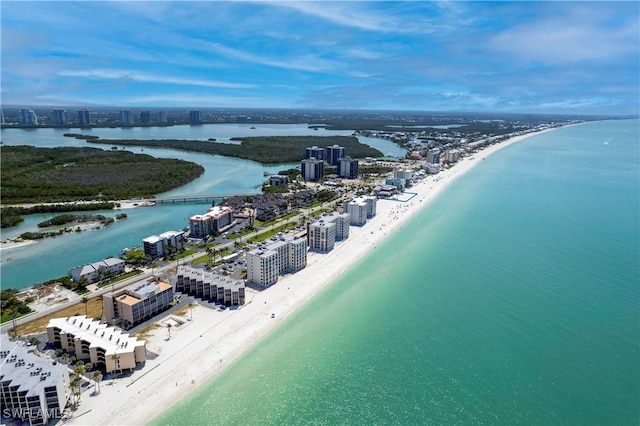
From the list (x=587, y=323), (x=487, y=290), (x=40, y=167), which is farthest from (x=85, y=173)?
(x=587, y=323)

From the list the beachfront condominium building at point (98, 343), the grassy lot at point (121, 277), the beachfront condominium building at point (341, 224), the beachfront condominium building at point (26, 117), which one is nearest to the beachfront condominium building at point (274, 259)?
the beachfront condominium building at point (341, 224)

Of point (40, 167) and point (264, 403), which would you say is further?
point (40, 167)

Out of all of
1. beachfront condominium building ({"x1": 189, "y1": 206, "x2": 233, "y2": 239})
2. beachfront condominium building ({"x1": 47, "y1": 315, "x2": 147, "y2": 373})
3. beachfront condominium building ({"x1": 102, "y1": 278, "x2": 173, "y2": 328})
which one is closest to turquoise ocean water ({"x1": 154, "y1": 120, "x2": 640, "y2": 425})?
beachfront condominium building ({"x1": 47, "y1": 315, "x2": 147, "y2": 373})

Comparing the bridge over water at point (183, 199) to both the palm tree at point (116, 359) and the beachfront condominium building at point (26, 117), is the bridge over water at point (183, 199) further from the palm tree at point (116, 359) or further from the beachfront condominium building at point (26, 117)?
the beachfront condominium building at point (26, 117)

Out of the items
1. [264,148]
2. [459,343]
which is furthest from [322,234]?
[264,148]

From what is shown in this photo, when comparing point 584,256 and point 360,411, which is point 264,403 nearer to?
point 360,411

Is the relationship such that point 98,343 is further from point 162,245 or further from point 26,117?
point 26,117

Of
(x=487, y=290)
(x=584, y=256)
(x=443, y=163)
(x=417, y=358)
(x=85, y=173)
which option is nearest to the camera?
(x=417, y=358)
